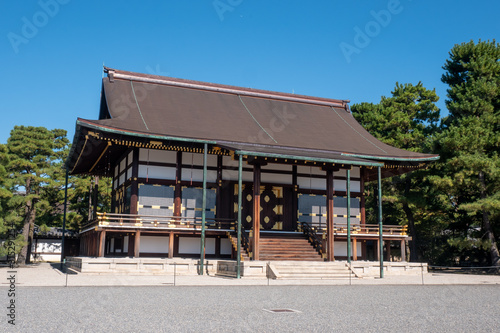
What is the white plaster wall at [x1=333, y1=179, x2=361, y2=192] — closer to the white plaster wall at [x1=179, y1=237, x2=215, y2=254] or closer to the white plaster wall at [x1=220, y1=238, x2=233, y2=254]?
the white plaster wall at [x1=220, y1=238, x2=233, y2=254]

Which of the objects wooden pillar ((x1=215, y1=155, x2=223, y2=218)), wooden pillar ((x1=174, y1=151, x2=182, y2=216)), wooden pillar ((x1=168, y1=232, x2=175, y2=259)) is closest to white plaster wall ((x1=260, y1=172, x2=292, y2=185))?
wooden pillar ((x1=215, y1=155, x2=223, y2=218))

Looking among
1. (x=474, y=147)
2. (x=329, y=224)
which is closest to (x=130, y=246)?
(x=329, y=224)

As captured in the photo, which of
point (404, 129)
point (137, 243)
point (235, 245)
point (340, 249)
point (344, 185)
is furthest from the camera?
point (404, 129)

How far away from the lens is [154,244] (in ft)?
76.2

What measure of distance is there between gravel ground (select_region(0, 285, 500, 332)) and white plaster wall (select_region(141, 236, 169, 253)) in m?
9.06

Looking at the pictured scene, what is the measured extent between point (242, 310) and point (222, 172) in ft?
50.1

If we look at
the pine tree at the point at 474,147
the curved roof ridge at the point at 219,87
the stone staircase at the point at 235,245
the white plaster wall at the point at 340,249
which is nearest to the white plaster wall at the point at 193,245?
the stone staircase at the point at 235,245

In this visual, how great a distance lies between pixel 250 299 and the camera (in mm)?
11656

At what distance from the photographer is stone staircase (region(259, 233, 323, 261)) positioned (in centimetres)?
2145

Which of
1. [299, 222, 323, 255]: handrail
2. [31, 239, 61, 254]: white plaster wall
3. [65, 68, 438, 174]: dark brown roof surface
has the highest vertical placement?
[65, 68, 438, 174]: dark brown roof surface

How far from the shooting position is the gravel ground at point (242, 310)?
7.81 meters

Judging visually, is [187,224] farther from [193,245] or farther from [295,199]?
[295,199]

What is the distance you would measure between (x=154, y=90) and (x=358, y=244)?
1465 centimetres

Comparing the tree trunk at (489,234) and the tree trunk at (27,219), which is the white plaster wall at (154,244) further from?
the tree trunk at (489,234)
